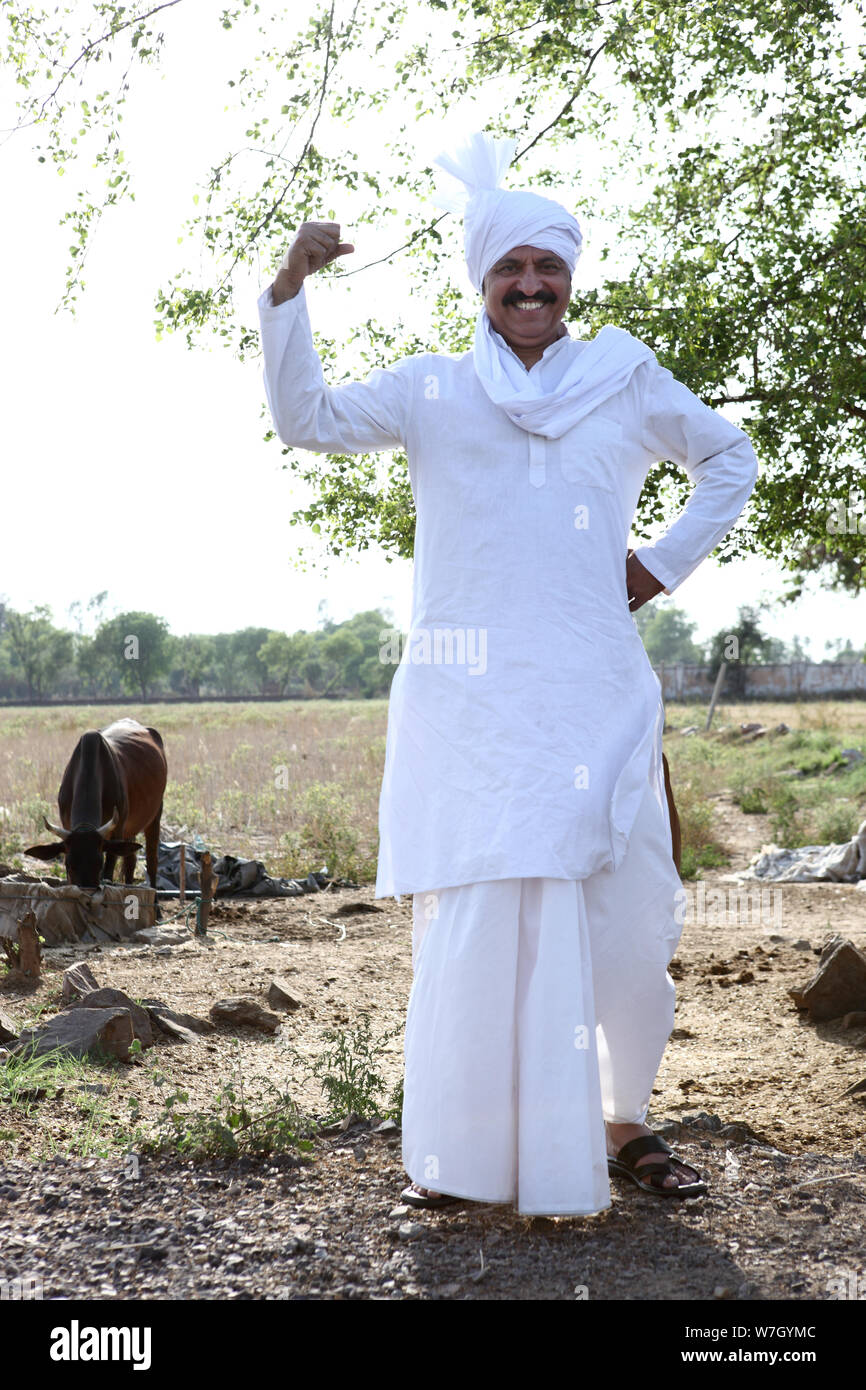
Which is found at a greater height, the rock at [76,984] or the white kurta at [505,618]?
the white kurta at [505,618]

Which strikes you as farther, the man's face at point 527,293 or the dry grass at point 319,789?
the dry grass at point 319,789

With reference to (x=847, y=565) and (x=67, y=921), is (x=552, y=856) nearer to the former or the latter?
(x=67, y=921)

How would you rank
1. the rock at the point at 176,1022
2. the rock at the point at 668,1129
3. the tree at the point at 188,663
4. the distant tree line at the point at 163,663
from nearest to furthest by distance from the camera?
the rock at the point at 668,1129 → the rock at the point at 176,1022 → the distant tree line at the point at 163,663 → the tree at the point at 188,663

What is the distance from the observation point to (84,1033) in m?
4.06

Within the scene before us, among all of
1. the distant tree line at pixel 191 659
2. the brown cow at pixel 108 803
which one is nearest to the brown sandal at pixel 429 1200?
the brown cow at pixel 108 803

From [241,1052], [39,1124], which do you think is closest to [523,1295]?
[39,1124]

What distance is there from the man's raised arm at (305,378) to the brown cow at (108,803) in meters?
4.47

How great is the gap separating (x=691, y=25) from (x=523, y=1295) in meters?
5.02

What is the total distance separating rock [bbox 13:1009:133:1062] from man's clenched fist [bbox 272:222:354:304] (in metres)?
2.52

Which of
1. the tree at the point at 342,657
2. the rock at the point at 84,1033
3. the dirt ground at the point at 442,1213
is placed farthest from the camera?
the tree at the point at 342,657

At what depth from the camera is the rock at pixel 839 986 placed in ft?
15.8

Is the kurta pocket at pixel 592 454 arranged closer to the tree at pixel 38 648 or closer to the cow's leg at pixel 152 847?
the cow's leg at pixel 152 847

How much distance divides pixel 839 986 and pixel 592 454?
2.91m

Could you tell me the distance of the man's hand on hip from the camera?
295 cm
